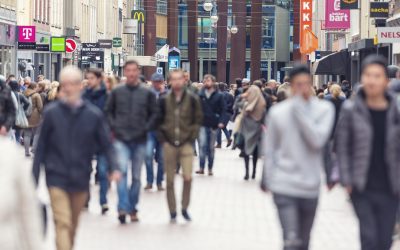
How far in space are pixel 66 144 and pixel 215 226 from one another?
18.9 ft

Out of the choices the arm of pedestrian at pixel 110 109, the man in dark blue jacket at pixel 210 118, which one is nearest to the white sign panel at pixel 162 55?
the man in dark blue jacket at pixel 210 118

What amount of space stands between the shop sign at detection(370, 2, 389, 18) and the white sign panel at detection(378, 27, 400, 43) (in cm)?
1253

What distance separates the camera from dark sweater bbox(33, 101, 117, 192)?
442 inches

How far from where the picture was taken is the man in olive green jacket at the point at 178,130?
16.9m

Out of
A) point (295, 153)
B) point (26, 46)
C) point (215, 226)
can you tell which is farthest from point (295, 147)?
point (26, 46)

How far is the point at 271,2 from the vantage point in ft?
434

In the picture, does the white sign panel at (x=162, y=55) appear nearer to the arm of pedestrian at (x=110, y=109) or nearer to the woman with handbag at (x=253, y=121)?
the woman with handbag at (x=253, y=121)

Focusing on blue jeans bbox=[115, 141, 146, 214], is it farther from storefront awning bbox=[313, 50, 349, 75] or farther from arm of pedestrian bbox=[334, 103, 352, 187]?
storefront awning bbox=[313, 50, 349, 75]

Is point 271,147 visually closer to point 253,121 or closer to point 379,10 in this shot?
point 253,121

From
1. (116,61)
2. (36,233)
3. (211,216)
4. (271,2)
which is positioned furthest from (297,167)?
(271,2)

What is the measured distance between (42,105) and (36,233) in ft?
83.7

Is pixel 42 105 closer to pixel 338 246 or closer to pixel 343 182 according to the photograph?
pixel 338 246

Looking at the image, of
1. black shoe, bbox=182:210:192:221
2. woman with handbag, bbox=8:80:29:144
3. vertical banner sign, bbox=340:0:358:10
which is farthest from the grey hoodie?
vertical banner sign, bbox=340:0:358:10

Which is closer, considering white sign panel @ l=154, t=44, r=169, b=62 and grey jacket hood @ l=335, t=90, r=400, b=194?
grey jacket hood @ l=335, t=90, r=400, b=194
